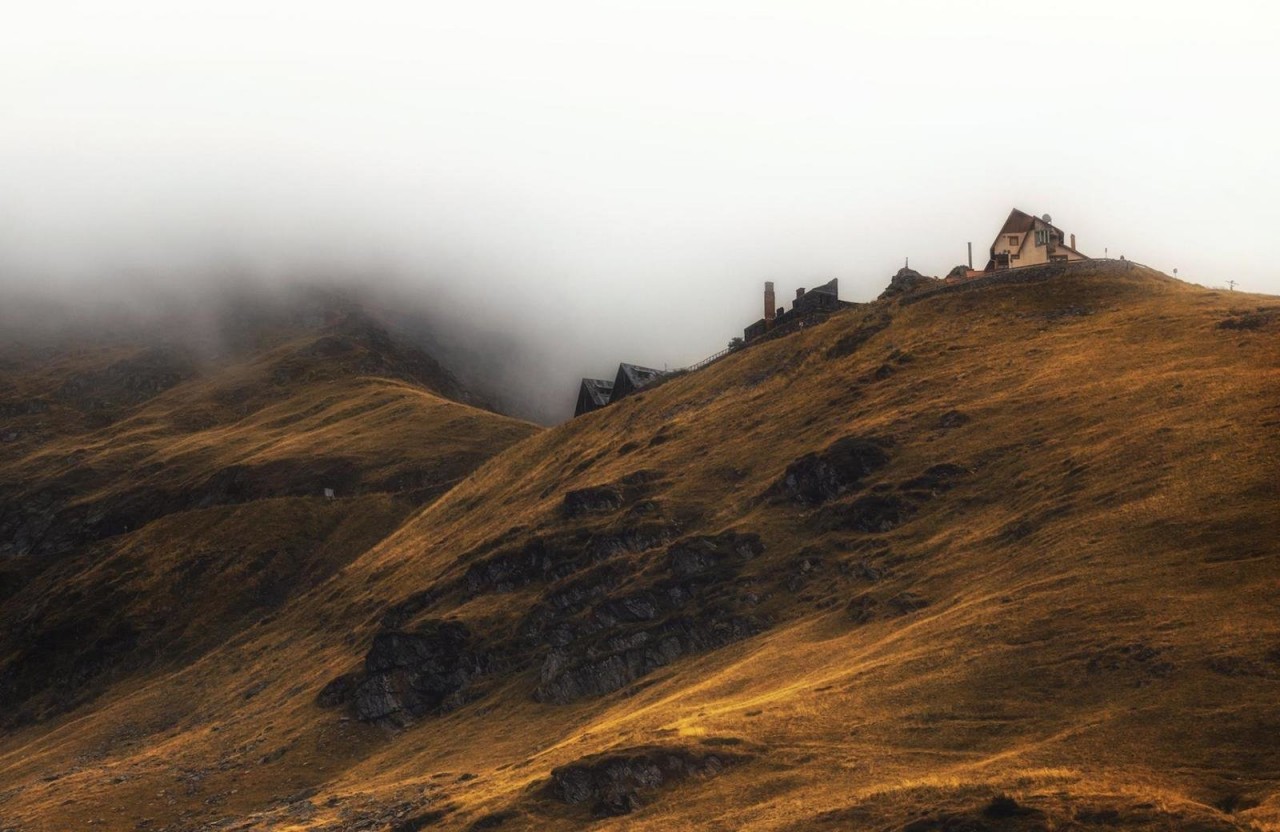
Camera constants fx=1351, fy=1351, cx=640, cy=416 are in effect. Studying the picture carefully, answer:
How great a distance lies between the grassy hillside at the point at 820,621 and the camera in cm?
6781

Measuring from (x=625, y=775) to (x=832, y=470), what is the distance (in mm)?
43860

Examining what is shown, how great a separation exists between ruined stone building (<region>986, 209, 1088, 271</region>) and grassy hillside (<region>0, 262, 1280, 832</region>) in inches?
354

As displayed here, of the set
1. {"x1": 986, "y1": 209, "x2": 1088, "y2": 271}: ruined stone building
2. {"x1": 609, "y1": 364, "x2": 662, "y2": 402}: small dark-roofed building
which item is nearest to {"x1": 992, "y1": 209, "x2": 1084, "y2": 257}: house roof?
{"x1": 986, "y1": 209, "x2": 1088, "y2": 271}: ruined stone building

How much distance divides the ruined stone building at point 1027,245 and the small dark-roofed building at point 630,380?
5178 centimetres

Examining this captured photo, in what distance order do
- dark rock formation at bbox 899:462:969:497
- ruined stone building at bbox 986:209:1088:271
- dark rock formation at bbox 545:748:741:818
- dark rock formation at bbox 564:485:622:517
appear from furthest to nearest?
1. ruined stone building at bbox 986:209:1088:271
2. dark rock formation at bbox 564:485:622:517
3. dark rock formation at bbox 899:462:969:497
4. dark rock formation at bbox 545:748:741:818

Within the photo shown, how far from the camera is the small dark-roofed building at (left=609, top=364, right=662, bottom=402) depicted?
189 meters

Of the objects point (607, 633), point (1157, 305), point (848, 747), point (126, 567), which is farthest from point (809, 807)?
point (126, 567)

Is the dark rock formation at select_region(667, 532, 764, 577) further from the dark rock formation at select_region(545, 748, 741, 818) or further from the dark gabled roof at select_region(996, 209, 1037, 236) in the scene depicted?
the dark gabled roof at select_region(996, 209, 1037, 236)

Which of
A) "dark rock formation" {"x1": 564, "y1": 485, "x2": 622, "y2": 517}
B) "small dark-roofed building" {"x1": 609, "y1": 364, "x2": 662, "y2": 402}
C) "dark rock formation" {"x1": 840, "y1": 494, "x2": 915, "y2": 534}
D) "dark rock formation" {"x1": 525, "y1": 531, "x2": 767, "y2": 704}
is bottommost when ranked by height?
"dark rock formation" {"x1": 525, "y1": 531, "x2": 767, "y2": 704}

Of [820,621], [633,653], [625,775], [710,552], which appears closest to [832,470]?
[710,552]

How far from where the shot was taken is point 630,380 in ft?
626

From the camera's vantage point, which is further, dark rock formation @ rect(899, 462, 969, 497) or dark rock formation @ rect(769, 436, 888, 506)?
dark rock formation @ rect(769, 436, 888, 506)

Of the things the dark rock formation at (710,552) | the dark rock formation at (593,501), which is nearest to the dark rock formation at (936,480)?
the dark rock formation at (710,552)

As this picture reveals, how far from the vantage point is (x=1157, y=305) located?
128625mm
